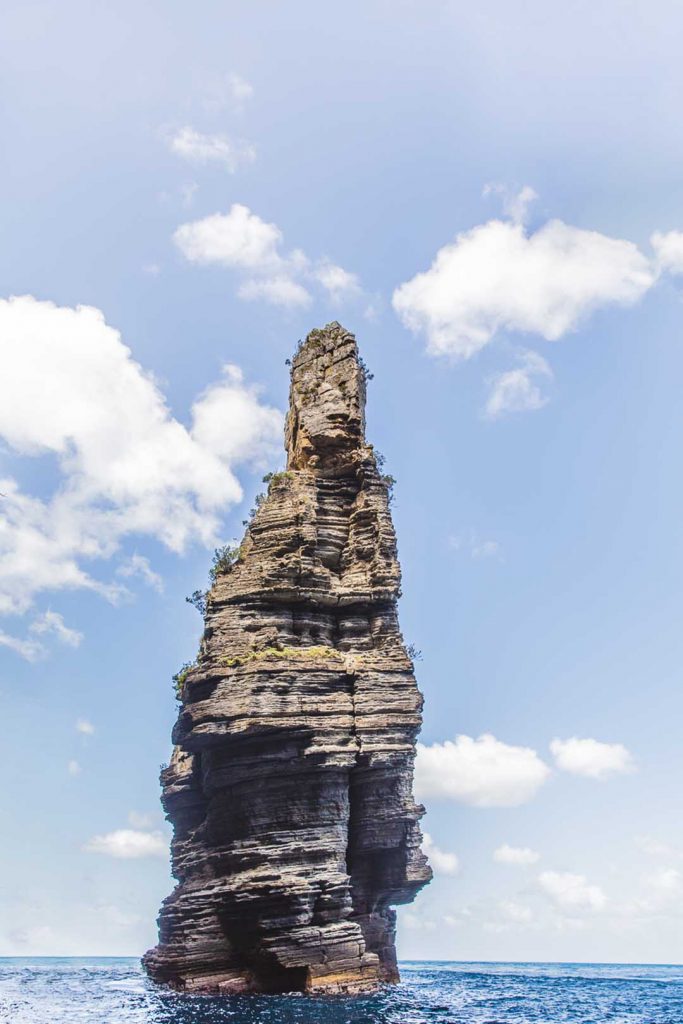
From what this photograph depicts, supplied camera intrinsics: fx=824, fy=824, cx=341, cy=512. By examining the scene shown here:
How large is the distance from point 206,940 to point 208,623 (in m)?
12.6

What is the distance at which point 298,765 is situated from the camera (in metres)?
32.6

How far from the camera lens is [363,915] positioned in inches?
1412

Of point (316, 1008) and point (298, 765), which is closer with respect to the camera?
point (316, 1008)

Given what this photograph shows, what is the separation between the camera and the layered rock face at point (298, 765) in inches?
1227

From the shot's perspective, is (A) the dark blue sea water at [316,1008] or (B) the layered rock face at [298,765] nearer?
(A) the dark blue sea water at [316,1008]

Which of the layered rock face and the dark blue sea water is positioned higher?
the layered rock face

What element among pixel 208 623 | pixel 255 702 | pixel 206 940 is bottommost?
pixel 206 940

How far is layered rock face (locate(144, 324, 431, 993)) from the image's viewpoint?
102ft

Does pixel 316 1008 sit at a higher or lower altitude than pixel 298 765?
lower

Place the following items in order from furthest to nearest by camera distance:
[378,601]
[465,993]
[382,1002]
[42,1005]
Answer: [465,993]
[378,601]
[42,1005]
[382,1002]

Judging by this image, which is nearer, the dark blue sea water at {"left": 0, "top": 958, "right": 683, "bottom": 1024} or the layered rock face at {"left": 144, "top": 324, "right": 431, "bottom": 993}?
the dark blue sea water at {"left": 0, "top": 958, "right": 683, "bottom": 1024}

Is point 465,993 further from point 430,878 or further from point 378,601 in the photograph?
point 378,601

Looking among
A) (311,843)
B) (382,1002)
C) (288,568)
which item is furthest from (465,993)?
(288,568)

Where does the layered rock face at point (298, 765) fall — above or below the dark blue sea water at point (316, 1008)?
above
